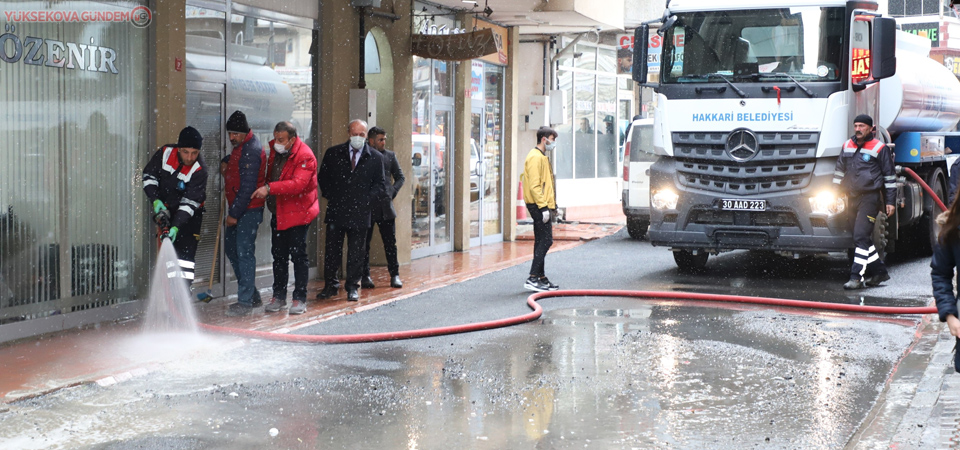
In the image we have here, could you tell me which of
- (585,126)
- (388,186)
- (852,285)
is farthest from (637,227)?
(585,126)

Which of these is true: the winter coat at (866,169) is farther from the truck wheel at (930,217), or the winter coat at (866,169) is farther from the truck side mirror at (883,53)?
the truck wheel at (930,217)

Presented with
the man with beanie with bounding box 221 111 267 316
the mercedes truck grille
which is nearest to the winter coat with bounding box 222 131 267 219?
the man with beanie with bounding box 221 111 267 316

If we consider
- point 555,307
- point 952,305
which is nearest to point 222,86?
point 555,307

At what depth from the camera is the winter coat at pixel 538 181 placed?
11609mm

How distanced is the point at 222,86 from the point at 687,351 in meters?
5.61

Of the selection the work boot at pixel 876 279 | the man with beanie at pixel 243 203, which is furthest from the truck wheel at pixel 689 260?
the man with beanie at pixel 243 203

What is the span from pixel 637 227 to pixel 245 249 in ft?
31.5

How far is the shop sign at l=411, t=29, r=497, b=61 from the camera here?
14.2 metres

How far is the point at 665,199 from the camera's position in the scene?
12.9 m

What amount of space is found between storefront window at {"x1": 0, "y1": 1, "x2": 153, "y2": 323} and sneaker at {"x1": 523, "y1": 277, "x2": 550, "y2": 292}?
165 inches

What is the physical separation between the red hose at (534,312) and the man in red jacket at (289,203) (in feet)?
4.88

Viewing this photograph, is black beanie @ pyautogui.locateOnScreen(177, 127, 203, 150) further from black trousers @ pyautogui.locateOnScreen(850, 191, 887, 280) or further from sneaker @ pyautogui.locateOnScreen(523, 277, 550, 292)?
black trousers @ pyautogui.locateOnScreen(850, 191, 887, 280)

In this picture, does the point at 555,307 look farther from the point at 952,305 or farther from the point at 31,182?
the point at 952,305

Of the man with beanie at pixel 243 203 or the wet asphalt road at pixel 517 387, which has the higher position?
the man with beanie at pixel 243 203
